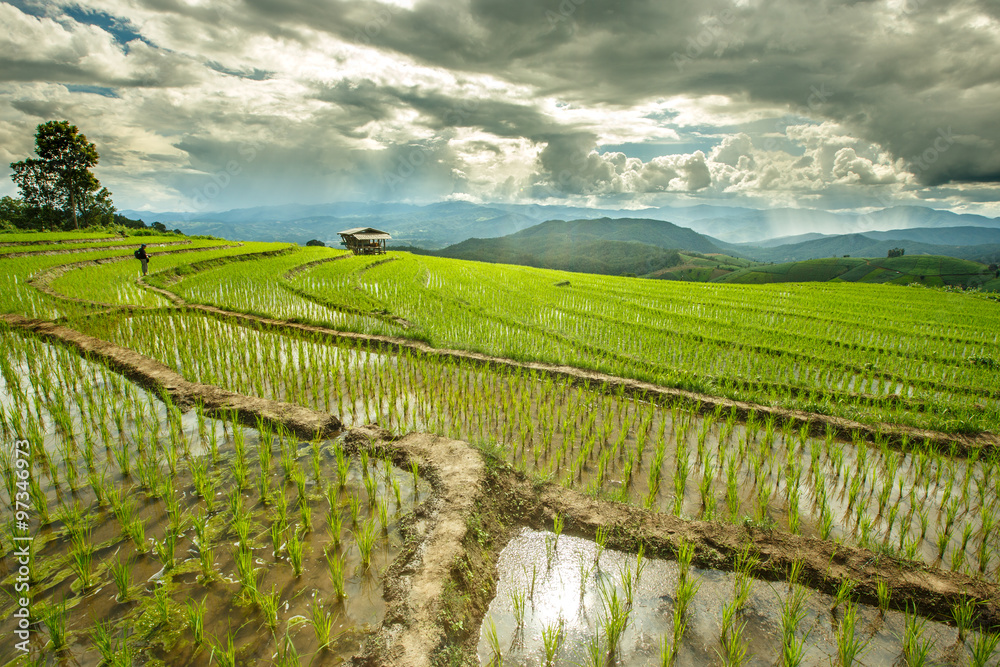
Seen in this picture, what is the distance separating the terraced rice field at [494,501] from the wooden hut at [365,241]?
77.2 ft

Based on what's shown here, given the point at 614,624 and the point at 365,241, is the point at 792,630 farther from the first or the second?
the point at 365,241

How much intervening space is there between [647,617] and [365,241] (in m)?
31.2

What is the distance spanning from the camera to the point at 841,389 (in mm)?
6281

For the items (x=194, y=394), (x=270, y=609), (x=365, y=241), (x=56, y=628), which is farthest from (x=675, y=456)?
(x=365, y=241)

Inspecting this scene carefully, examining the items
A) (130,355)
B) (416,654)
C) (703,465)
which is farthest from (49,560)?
(703,465)

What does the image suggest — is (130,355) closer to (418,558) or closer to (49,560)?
(49,560)

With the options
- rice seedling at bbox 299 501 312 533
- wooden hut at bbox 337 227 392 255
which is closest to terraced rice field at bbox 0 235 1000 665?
rice seedling at bbox 299 501 312 533

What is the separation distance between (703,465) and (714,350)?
13.6 ft

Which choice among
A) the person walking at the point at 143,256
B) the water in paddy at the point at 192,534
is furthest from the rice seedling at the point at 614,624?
the person walking at the point at 143,256

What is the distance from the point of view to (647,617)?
245 centimetres

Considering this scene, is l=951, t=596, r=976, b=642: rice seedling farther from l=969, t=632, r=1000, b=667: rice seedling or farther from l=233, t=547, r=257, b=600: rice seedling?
l=233, t=547, r=257, b=600: rice seedling

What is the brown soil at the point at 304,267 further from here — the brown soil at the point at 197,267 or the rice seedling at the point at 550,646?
the rice seedling at the point at 550,646

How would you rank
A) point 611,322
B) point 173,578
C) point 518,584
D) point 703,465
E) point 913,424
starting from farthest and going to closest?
point 611,322, point 913,424, point 703,465, point 518,584, point 173,578

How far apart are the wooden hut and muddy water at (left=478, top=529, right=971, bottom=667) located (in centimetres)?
2965
